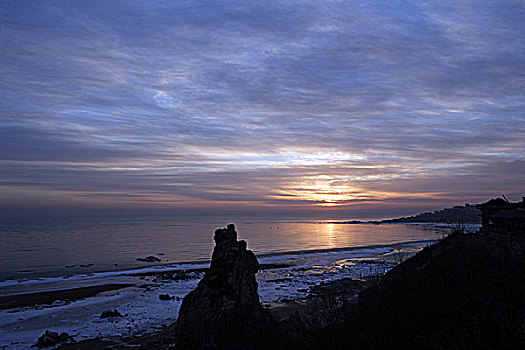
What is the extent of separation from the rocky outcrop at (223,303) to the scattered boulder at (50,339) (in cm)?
975

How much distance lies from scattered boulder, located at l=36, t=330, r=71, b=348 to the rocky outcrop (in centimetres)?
975

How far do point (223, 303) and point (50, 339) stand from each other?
11.6 metres

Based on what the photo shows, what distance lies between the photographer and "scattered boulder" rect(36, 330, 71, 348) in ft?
58.4

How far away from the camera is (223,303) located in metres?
12.3

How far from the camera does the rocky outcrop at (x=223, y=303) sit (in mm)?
10156

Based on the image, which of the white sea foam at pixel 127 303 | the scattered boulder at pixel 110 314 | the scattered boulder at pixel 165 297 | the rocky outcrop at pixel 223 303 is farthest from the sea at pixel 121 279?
the rocky outcrop at pixel 223 303

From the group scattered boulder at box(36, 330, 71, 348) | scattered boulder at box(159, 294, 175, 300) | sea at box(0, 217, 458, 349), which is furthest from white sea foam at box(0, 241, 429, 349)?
scattered boulder at box(36, 330, 71, 348)

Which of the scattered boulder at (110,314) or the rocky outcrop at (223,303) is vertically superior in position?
the rocky outcrop at (223,303)

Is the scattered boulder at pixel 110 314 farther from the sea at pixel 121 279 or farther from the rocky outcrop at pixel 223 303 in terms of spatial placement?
the rocky outcrop at pixel 223 303

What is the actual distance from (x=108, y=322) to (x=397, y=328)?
20.3m

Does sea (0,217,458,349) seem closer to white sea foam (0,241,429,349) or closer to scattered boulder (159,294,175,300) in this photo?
white sea foam (0,241,429,349)

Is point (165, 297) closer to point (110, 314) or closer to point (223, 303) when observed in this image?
point (110, 314)

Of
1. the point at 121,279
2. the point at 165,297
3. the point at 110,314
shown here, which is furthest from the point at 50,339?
the point at 121,279

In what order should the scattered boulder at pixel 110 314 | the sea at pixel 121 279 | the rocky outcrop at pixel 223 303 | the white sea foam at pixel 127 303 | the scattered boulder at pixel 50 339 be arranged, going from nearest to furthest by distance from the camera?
the rocky outcrop at pixel 223 303 → the scattered boulder at pixel 50 339 → the white sea foam at pixel 127 303 → the sea at pixel 121 279 → the scattered boulder at pixel 110 314
